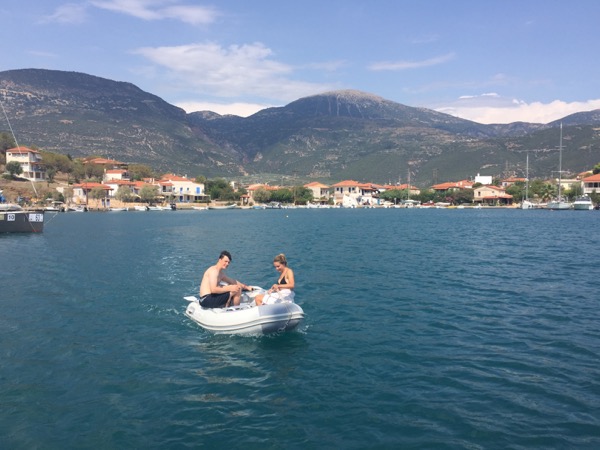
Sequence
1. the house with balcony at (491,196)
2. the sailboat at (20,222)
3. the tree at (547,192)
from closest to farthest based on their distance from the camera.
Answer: the sailboat at (20,222) → the tree at (547,192) → the house with balcony at (491,196)

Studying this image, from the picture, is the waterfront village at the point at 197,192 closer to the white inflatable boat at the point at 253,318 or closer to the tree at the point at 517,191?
the tree at the point at 517,191

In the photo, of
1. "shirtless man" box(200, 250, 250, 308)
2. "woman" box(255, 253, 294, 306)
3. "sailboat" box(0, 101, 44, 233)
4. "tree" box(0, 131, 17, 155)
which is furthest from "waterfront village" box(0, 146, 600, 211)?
"woman" box(255, 253, 294, 306)

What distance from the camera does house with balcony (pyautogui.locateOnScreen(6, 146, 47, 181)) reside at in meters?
127

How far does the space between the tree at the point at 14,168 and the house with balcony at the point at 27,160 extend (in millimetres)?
2628

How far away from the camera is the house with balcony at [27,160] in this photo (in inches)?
4984

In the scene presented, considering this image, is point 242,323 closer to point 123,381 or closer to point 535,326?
point 123,381

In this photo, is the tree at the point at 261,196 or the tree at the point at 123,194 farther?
the tree at the point at 261,196

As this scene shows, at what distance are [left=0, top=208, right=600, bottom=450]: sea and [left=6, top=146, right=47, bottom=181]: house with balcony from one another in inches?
4563

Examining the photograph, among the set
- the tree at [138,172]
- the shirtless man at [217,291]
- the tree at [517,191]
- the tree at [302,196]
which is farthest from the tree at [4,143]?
the tree at [517,191]

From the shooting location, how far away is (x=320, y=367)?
12.2 m

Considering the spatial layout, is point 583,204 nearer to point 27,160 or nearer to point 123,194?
point 123,194

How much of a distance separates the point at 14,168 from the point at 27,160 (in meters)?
7.59

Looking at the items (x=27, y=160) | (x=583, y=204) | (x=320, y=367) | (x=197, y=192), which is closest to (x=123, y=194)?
(x=27, y=160)

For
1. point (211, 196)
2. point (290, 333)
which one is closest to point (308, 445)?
point (290, 333)
